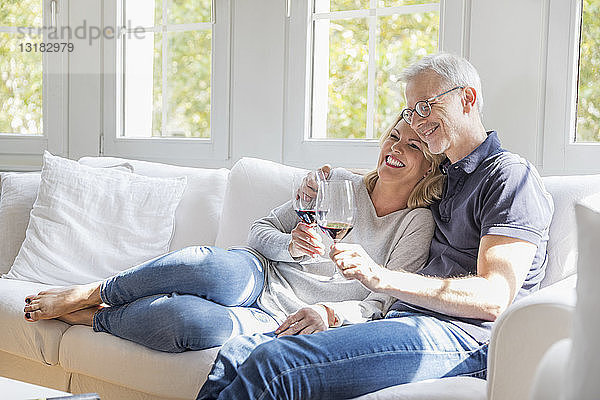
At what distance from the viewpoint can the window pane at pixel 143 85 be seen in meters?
3.76

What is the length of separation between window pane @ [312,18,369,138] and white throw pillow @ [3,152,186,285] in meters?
0.78

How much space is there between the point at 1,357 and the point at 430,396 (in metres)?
1.64

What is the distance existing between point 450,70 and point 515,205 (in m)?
0.44

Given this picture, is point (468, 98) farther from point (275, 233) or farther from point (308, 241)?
point (275, 233)

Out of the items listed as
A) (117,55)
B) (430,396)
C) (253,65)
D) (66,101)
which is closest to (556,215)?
(430,396)

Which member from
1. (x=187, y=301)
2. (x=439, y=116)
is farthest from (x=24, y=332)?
(x=439, y=116)

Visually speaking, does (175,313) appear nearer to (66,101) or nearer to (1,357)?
(1,357)

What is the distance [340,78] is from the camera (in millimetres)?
3211

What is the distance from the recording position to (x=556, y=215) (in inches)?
78.4

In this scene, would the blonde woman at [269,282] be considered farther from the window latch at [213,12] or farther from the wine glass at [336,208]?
the window latch at [213,12]

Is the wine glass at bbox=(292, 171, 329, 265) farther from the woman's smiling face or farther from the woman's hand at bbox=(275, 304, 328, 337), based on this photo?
the woman's smiling face

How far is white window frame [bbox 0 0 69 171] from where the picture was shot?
12.7 feet

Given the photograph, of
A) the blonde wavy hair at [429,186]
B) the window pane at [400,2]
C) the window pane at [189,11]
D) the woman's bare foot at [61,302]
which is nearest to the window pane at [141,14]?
the window pane at [189,11]

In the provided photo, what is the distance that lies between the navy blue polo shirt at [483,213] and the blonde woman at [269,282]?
85mm
